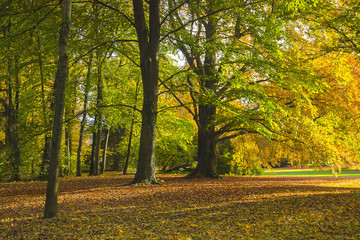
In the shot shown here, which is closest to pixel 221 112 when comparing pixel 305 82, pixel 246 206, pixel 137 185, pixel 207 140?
pixel 207 140

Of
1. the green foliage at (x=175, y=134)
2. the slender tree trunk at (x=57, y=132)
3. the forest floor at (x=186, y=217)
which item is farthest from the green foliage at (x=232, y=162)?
the slender tree trunk at (x=57, y=132)

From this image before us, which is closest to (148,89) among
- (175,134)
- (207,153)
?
(207,153)

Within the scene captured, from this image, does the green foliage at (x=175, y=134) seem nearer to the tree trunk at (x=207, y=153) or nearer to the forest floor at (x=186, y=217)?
the tree trunk at (x=207, y=153)

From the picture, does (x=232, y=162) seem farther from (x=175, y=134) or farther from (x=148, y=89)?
(x=148, y=89)

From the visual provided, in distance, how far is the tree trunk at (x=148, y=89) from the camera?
35.5 ft

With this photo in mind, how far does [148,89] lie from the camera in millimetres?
11148

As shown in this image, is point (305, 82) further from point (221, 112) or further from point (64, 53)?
point (64, 53)

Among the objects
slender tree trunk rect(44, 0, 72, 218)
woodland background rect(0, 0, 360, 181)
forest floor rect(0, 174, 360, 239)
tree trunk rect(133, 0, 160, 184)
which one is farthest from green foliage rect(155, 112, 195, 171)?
slender tree trunk rect(44, 0, 72, 218)

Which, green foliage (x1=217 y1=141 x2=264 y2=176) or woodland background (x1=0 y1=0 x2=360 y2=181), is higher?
woodland background (x1=0 y1=0 x2=360 y2=181)

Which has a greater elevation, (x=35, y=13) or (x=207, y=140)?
(x=35, y=13)

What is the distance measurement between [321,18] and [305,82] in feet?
10.8

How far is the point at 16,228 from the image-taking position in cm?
523

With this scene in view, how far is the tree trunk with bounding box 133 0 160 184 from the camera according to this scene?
35.5 ft

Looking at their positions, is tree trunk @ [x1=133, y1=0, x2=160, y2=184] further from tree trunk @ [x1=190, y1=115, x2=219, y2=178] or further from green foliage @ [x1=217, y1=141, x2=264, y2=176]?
green foliage @ [x1=217, y1=141, x2=264, y2=176]
